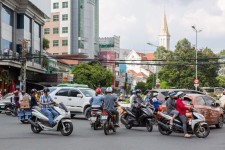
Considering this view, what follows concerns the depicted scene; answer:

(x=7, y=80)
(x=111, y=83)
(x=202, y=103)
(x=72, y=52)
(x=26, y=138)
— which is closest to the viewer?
(x=26, y=138)

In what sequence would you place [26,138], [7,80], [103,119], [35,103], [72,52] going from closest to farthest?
[26,138], [103,119], [35,103], [7,80], [72,52]

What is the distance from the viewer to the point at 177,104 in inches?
613

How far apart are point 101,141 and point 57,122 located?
240 cm

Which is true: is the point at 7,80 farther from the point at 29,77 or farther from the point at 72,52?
the point at 72,52

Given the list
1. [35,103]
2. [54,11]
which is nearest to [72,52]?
[54,11]

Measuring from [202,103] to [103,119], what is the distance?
491 cm

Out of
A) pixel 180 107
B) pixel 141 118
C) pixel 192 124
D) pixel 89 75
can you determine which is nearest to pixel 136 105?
pixel 141 118

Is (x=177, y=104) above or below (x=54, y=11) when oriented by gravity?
below

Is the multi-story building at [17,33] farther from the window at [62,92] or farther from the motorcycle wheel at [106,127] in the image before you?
the motorcycle wheel at [106,127]

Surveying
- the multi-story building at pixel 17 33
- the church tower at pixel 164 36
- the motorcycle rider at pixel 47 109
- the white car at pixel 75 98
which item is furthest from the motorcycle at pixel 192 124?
the church tower at pixel 164 36

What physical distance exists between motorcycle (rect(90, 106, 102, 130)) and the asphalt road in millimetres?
723

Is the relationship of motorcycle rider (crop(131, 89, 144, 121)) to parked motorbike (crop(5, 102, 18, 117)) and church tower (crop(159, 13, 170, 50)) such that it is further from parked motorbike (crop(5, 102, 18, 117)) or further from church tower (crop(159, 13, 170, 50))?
church tower (crop(159, 13, 170, 50))

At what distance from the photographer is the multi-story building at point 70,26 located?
10475cm

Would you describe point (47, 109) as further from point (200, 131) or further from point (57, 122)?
point (200, 131)
